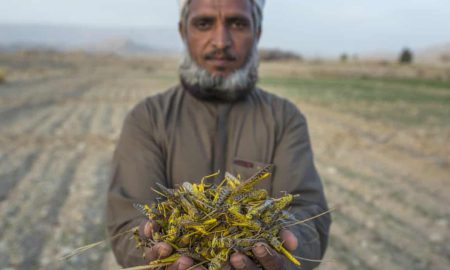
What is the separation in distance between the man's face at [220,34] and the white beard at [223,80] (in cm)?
3

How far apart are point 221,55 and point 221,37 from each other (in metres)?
0.13

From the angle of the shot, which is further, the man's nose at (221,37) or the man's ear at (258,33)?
the man's ear at (258,33)

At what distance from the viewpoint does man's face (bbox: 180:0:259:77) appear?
255cm

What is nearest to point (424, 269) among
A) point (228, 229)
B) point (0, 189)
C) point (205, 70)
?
point (205, 70)

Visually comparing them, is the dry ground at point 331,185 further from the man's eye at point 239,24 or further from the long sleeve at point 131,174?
the man's eye at point 239,24

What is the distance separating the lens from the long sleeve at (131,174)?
2338 mm

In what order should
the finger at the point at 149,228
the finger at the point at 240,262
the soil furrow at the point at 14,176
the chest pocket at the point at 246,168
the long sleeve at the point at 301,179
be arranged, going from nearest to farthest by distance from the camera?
the finger at the point at 240,262, the finger at the point at 149,228, the long sleeve at the point at 301,179, the chest pocket at the point at 246,168, the soil furrow at the point at 14,176

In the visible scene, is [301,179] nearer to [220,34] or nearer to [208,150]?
[208,150]

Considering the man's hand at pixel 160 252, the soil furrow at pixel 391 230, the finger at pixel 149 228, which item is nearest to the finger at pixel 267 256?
the man's hand at pixel 160 252

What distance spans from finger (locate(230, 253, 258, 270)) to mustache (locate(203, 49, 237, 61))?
4.26ft

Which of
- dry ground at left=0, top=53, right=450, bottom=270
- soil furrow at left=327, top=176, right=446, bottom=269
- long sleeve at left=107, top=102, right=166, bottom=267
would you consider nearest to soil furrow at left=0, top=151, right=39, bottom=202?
dry ground at left=0, top=53, right=450, bottom=270

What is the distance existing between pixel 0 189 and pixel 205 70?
5.57 m

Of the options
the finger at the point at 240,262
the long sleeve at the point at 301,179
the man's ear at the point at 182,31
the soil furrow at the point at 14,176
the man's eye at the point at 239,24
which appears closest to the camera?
the finger at the point at 240,262

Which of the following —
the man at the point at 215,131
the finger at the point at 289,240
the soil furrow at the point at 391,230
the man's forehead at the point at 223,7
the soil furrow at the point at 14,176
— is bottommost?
the soil furrow at the point at 391,230
